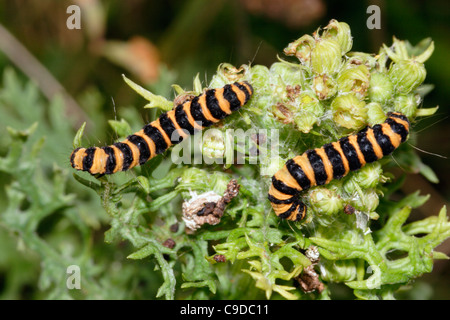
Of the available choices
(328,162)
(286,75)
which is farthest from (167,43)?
(328,162)

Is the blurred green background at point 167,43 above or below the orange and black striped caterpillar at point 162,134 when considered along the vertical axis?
above

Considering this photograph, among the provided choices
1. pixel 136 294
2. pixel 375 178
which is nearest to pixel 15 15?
pixel 136 294

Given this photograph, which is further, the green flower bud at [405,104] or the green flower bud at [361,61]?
the green flower bud at [405,104]

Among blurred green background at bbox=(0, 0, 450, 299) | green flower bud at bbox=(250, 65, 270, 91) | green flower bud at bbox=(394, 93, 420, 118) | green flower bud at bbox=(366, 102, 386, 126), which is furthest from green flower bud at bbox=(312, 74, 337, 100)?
blurred green background at bbox=(0, 0, 450, 299)

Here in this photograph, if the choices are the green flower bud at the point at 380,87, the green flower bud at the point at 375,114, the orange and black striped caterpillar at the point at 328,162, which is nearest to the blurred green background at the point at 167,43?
the green flower bud at the point at 380,87

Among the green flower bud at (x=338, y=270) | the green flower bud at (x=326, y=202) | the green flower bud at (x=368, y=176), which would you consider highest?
the green flower bud at (x=368, y=176)

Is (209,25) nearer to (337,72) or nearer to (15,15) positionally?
(15,15)

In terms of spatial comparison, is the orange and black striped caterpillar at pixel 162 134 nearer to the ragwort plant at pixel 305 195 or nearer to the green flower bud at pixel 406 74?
the ragwort plant at pixel 305 195
